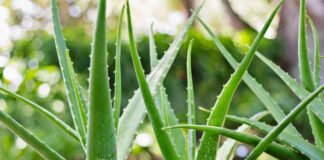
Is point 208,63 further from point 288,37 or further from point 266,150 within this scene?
point 266,150

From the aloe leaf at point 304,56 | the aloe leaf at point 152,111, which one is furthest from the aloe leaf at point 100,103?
the aloe leaf at point 304,56

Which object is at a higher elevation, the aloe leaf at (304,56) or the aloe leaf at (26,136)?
the aloe leaf at (304,56)

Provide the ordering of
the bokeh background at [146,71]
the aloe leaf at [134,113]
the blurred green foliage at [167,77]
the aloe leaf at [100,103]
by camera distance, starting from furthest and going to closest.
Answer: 1. the blurred green foliage at [167,77]
2. the bokeh background at [146,71]
3. the aloe leaf at [134,113]
4. the aloe leaf at [100,103]

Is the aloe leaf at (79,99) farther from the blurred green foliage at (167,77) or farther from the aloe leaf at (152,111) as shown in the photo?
the blurred green foliage at (167,77)

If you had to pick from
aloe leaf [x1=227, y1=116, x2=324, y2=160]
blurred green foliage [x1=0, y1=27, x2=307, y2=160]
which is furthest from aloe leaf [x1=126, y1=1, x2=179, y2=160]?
blurred green foliage [x1=0, y1=27, x2=307, y2=160]

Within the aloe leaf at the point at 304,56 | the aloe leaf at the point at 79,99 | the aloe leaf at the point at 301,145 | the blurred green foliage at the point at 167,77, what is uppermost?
the aloe leaf at the point at 304,56

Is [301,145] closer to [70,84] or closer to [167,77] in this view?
[70,84]

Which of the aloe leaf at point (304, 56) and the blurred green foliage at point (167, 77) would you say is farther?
the blurred green foliage at point (167, 77)

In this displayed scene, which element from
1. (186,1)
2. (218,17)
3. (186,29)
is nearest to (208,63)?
(186,1)
